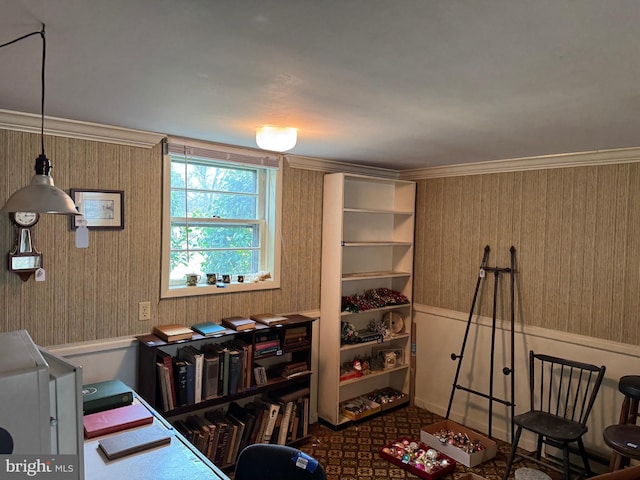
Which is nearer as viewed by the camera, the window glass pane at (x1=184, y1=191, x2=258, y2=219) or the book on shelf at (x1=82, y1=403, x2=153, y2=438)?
the book on shelf at (x1=82, y1=403, x2=153, y2=438)

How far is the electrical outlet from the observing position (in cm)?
283

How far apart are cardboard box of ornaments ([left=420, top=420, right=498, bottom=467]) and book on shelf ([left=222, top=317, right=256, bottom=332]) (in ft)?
5.35

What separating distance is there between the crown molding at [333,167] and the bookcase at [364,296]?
10 cm

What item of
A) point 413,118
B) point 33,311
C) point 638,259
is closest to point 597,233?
point 638,259

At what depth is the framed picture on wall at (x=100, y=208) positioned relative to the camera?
8.41ft

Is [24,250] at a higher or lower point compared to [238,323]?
higher

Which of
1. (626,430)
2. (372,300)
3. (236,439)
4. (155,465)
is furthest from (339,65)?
(372,300)

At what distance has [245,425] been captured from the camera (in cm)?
306

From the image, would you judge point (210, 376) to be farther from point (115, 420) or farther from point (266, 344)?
point (115, 420)

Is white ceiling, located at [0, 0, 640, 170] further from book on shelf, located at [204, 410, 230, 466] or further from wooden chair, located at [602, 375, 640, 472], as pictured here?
book on shelf, located at [204, 410, 230, 466]

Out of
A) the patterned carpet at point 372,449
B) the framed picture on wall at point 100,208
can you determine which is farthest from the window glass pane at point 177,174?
the patterned carpet at point 372,449

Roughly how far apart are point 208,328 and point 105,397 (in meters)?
0.86

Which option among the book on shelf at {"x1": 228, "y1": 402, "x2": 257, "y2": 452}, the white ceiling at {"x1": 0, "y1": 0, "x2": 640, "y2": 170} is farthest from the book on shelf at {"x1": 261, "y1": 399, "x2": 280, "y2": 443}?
the white ceiling at {"x1": 0, "y1": 0, "x2": 640, "y2": 170}

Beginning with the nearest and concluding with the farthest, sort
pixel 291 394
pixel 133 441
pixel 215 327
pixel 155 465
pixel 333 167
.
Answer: pixel 155 465 → pixel 133 441 → pixel 215 327 → pixel 291 394 → pixel 333 167
